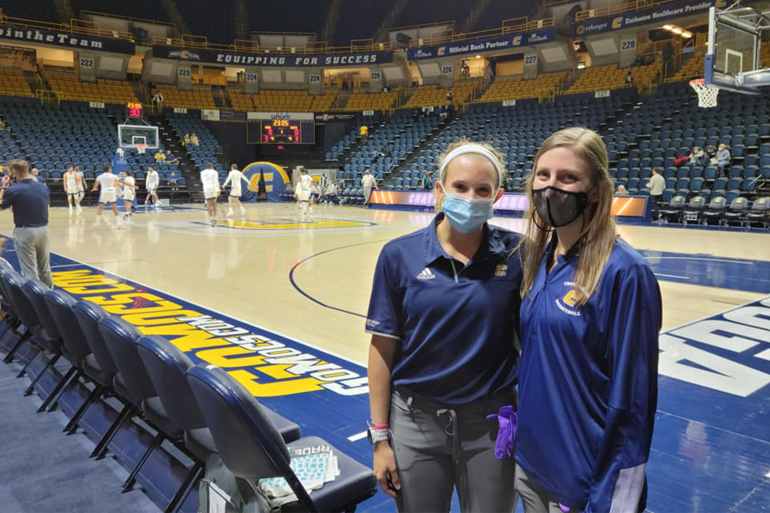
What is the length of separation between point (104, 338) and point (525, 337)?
2.18 metres

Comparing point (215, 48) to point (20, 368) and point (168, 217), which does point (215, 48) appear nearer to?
point (168, 217)

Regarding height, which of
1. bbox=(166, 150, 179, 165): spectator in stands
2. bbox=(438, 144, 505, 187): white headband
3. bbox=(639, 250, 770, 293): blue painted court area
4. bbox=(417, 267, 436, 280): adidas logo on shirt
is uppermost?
bbox=(166, 150, 179, 165): spectator in stands

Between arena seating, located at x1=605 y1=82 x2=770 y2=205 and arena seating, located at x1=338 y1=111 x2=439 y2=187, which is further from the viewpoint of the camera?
arena seating, located at x1=338 y1=111 x2=439 y2=187

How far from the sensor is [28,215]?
6.65 metres

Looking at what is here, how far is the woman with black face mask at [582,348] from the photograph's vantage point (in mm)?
1359

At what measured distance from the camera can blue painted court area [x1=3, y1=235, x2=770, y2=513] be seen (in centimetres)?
295

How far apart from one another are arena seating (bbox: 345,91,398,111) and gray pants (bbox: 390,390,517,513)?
34143 mm

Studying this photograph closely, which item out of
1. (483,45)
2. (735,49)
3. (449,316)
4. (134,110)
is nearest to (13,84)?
(134,110)

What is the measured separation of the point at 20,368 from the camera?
4594mm

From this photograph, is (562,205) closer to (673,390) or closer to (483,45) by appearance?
(673,390)

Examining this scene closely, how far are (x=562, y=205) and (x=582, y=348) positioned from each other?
1.28 ft

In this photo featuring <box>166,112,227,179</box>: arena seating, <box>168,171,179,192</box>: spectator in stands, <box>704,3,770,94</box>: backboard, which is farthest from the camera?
<box>166,112,227,179</box>: arena seating

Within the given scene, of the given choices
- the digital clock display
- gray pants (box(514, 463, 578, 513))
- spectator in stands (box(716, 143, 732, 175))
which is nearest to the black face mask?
gray pants (box(514, 463, 578, 513))

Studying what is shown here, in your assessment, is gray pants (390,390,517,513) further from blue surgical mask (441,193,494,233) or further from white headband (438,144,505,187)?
white headband (438,144,505,187)
